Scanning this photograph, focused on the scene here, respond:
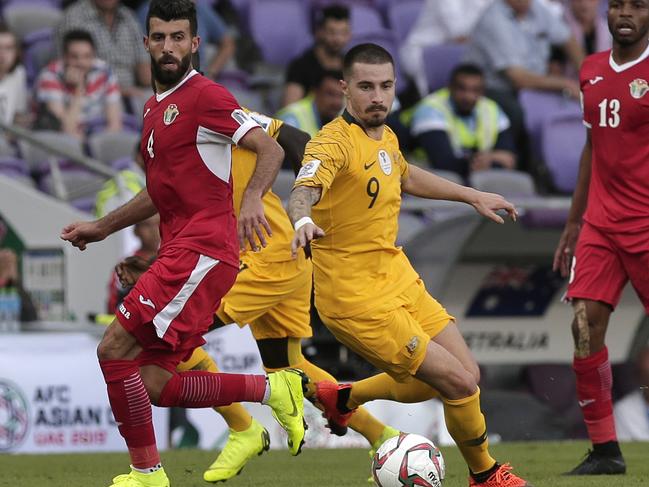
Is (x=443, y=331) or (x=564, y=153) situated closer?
(x=443, y=331)

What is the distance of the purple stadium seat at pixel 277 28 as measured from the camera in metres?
15.2

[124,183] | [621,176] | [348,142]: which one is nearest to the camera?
[348,142]

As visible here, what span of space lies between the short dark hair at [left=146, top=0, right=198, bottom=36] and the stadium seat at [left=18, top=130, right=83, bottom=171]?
5828 mm

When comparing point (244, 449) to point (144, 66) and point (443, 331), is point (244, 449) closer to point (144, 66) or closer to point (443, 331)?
point (443, 331)

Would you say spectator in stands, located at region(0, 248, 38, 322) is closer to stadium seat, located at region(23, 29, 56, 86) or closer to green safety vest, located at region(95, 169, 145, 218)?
green safety vest, located at region(95, 169, 145, 218)

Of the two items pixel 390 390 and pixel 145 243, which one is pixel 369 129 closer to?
pixel 390 390

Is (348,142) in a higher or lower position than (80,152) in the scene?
higher

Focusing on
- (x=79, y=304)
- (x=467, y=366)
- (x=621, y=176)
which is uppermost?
(x=621, y=176)

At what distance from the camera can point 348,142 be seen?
23.4 feet

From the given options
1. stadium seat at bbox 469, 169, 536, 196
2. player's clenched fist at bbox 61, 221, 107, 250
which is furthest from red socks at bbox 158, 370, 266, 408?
stadium seat at bbox 469, 169, 536, 196

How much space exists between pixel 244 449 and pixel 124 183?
3.98 meters

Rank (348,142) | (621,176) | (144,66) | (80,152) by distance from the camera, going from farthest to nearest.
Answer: (144,66) < (80,152) < (621,176) < (348,142)

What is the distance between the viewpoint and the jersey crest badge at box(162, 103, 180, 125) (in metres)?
6.91

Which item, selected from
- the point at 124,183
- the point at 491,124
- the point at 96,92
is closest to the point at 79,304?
the point at 124,183
